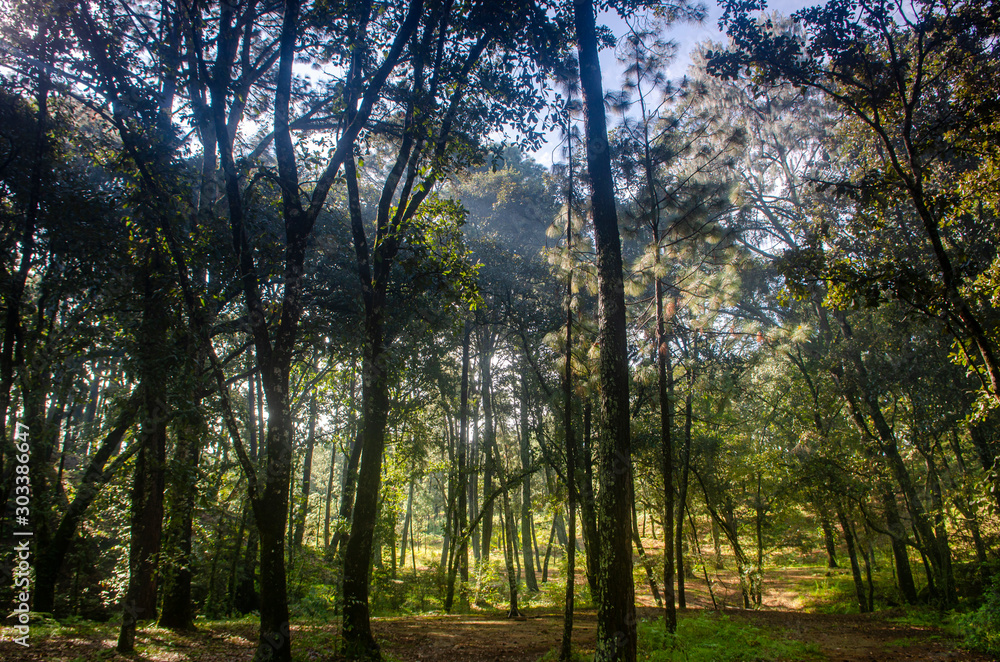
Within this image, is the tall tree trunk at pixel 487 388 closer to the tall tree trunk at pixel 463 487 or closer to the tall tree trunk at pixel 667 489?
the tall tree trunk at pixel 463 487

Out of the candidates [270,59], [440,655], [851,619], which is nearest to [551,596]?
[851,619]

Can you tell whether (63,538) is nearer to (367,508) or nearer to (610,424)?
(367,508)

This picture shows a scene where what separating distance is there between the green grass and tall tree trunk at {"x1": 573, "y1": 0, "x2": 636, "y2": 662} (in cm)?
289

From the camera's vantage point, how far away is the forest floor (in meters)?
6.83

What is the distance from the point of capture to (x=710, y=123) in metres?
9.38

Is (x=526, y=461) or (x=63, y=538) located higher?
(x=526, y=461)

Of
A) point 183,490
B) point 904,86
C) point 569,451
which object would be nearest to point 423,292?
point 569,451

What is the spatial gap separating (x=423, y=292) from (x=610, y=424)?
17.3ft

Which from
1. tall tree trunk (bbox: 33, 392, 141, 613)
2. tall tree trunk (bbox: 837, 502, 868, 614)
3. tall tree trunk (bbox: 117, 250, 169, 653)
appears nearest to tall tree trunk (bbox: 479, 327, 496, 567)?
tall tree trunk (bbox: 117, 250, 169, 653)

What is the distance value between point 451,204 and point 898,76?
6.21 m

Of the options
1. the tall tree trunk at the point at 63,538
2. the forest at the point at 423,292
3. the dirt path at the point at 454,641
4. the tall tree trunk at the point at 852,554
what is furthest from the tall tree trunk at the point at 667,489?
the tall tree trunk at the point at 63,538

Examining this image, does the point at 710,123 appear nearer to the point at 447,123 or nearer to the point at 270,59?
the point at 447,123

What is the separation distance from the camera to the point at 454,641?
8922 mm

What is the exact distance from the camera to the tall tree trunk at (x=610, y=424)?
17.4 ft
